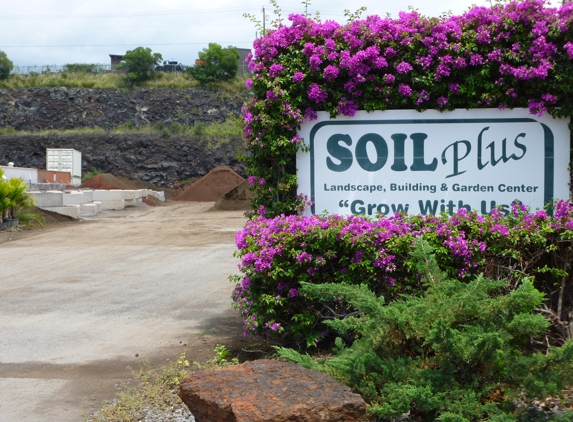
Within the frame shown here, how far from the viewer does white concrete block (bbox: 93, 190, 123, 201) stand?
33312 mm

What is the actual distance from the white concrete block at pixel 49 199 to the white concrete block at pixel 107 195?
699 cm

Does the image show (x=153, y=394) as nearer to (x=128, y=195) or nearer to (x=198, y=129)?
(x=128, y=195)

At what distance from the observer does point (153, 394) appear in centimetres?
495

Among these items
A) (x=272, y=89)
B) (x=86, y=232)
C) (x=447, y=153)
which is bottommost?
(x=86, y=232)

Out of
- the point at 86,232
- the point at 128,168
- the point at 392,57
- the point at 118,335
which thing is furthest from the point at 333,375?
the point at 128,168

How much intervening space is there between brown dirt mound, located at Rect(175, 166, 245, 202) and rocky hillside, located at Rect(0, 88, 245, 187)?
7236mm

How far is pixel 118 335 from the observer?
7.18 m

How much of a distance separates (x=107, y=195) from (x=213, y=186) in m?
14.0

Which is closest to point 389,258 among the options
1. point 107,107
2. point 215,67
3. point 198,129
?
point 198,129

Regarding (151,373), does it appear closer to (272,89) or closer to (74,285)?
(272,89)

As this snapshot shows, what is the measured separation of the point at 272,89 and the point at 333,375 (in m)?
2.87

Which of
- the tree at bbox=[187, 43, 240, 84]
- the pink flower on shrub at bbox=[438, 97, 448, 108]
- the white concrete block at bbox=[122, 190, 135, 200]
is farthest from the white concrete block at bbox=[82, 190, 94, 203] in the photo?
the tree at bbox=[187, 43, 240, 84]

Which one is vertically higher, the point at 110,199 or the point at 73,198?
the point at 73,198

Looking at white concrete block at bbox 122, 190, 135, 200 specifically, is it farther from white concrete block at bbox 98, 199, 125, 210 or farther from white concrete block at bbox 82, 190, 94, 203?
white concrete block at bbox 82, 190, 94, 203
